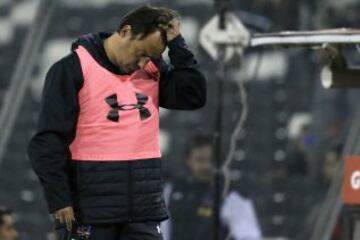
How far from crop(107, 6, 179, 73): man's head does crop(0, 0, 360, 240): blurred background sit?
4748mm

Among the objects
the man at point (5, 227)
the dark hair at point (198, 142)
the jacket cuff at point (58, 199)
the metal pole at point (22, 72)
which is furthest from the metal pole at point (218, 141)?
the jacket cuff at point (58, 199)

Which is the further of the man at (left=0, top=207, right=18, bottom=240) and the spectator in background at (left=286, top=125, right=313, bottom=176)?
the spectator in background at (left=286, top=125, right=313, bottom=176)

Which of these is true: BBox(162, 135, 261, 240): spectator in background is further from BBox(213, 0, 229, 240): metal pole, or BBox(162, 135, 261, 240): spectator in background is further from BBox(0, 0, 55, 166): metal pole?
BBox(0, 0, 55, 166): metal pole

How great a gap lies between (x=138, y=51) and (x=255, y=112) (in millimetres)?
5407

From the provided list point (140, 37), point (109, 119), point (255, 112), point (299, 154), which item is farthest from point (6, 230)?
point (299, 154)

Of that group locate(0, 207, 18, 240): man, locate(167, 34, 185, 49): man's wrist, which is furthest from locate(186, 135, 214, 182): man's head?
locate(167, 34, 185, 49): man's wrist

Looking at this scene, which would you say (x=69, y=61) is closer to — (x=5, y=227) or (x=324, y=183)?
(x=5, y=227)

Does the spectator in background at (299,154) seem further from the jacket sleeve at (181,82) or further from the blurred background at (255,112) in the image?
the jacket sleeve at (181,82)

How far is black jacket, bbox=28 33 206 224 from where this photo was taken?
18.8 feet

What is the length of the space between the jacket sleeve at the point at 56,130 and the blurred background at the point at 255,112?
190 inches

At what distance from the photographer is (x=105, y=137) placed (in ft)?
19.2

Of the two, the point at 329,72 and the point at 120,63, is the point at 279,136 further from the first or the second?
the point at 120,63

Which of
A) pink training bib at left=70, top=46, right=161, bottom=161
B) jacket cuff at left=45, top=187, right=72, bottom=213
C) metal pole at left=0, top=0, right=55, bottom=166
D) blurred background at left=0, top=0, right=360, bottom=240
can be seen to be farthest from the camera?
blurred background at left=0, top=0, right=360, bottom=240

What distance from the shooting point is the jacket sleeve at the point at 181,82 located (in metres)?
6.06
